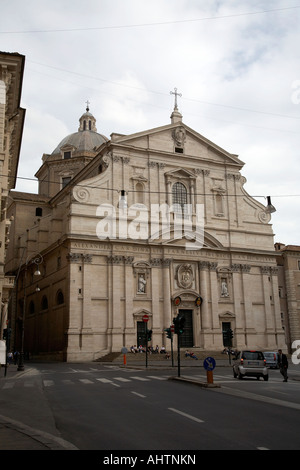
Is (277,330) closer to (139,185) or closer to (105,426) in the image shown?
(139,185)

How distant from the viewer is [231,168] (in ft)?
171

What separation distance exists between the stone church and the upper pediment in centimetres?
11

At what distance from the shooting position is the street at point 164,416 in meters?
7.64

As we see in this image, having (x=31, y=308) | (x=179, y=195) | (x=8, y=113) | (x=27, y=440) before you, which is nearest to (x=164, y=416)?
(x=27, y=440)

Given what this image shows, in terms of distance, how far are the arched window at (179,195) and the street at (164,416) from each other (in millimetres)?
32121

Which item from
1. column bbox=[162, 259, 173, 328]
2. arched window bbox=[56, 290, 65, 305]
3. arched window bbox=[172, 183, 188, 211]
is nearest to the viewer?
column bbox=[162, 259, 173, 328]

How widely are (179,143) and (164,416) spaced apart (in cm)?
4171

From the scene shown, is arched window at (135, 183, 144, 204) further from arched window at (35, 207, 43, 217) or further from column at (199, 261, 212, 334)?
arched window at (35, 207, 43, 217)

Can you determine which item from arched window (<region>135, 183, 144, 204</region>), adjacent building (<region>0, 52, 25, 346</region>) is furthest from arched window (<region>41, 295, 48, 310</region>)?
adjacent building (<region>0, 52, 25, 346</region>)

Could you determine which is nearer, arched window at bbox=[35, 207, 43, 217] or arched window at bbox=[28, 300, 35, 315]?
arched window at bbox=[28, 300, 35, 315]

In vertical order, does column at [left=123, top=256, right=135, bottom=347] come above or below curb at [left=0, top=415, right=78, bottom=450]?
above

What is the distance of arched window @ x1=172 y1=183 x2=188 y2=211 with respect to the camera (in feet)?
158

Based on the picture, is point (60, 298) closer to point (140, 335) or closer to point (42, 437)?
point (140, 335)

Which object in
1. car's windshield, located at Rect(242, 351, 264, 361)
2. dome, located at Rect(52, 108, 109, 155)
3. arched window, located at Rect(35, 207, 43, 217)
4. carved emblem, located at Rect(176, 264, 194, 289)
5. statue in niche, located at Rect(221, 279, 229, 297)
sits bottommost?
car's windshield, located at Rect(242, 351, 264, 361)
